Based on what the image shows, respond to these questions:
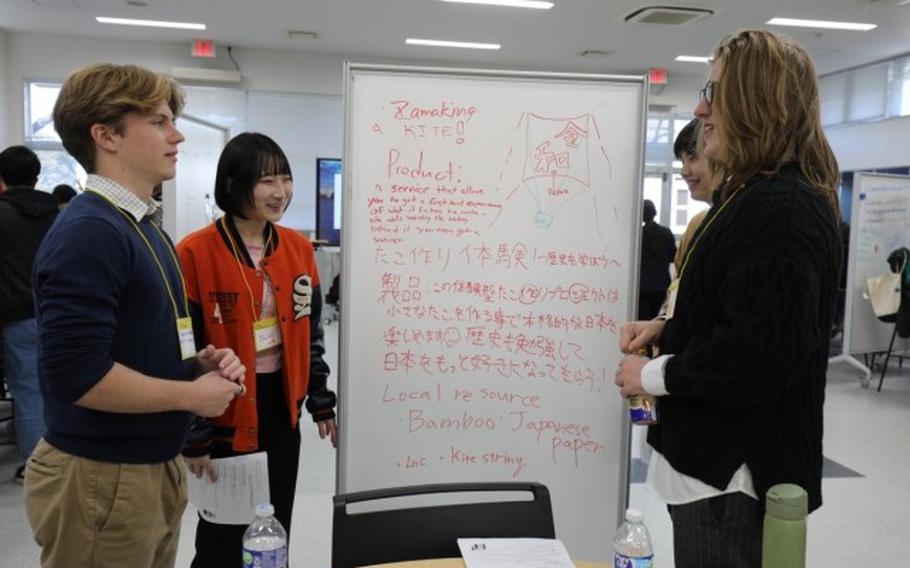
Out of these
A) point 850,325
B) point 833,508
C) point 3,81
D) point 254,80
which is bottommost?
point 833,508

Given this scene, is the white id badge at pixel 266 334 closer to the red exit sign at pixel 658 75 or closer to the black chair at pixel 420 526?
the black chair at pixel 420 526

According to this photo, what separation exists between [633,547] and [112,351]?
0.99 m

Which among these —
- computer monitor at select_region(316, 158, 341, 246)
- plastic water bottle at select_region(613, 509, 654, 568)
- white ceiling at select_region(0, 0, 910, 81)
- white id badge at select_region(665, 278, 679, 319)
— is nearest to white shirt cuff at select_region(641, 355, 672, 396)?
white id badge at select_region(665, 278, 679, 319)

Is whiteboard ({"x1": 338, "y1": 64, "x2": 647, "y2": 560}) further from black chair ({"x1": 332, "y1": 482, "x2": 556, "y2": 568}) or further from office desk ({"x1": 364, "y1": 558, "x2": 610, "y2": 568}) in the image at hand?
office desk ({"x1": 364, "y1": 558, "x2": 610, "y2": 568})

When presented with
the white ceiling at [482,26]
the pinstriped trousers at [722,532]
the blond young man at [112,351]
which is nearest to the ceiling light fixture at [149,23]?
the white ceiling at [482,26]

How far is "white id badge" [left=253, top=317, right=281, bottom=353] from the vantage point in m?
1.74

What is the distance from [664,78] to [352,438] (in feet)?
28.5

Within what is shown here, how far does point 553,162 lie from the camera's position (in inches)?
81.2

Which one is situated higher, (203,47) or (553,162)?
(203,47)

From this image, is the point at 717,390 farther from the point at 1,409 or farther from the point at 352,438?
the point at 1,409

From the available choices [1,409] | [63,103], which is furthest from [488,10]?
[63,103]

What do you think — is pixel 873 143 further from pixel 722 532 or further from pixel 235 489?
pixel 235 489

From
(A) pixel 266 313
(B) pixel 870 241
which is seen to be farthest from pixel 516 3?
(A) pixel 266 313

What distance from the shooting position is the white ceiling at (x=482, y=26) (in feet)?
21.1
